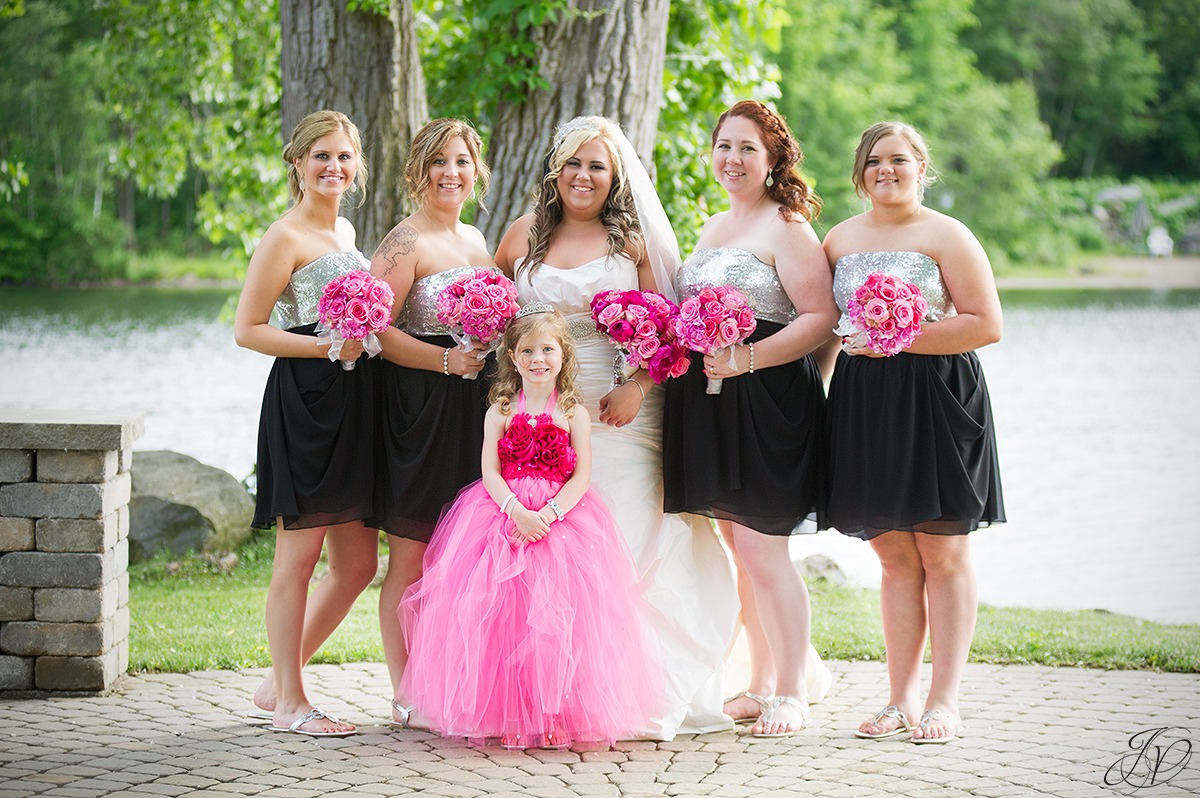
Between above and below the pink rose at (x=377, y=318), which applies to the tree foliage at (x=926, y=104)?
above

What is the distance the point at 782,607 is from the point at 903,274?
1307 millimetres

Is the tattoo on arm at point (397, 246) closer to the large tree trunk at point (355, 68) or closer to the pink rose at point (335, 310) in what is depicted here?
the pink rose at point (335, 310)

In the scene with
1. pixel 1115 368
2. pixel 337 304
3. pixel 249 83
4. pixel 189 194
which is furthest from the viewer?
pixel 189 194

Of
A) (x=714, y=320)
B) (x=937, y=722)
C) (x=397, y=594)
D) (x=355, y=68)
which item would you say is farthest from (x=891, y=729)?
(x=355, y=68)

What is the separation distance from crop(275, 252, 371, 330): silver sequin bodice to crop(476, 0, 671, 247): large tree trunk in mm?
2451

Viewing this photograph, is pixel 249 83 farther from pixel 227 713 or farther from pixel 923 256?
pixel 923 256

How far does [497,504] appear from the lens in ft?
14.9

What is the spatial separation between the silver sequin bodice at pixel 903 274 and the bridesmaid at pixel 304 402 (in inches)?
70.2

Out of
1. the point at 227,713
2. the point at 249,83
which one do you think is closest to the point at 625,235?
the point at 227,713

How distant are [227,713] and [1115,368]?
20.3 m

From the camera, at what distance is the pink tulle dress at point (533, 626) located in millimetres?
4387

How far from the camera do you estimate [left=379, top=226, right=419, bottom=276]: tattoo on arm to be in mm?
4691

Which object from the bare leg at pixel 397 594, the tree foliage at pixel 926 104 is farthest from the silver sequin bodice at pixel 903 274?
the tree foliage at pixel 926 104

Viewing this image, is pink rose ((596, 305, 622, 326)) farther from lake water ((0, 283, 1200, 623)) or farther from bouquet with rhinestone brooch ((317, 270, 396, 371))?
lake water ((0, 283, 1200, 623))
